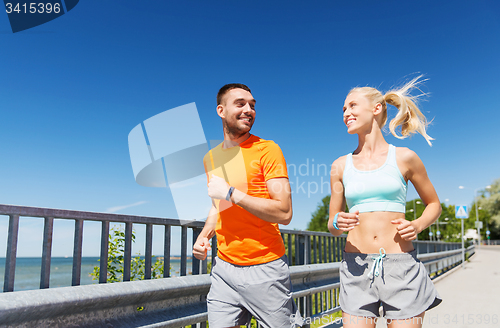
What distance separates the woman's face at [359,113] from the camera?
254 centimetres

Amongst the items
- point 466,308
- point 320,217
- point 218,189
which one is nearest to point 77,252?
point 218,189

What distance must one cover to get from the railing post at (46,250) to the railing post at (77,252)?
17cm

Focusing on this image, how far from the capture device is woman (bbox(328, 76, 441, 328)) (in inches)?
88.8

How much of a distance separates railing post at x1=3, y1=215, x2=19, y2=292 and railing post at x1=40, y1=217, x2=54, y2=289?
0.17 metres

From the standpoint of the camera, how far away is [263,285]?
2357 mm

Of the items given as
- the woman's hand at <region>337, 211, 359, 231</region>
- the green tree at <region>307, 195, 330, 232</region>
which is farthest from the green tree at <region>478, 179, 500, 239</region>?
the woman's hand at <region>337, 211, 359, 231</region>

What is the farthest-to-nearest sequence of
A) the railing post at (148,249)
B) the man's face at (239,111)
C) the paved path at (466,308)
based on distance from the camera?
1. the paved path at (466,308)
2. the railing post at (148,249)
3. the man's face at (239,111)

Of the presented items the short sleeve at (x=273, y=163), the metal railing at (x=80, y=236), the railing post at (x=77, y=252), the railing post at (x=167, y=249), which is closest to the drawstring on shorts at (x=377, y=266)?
the short sleeve at (x=273, y=163)

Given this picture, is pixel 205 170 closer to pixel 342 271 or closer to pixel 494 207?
pixel 342 271

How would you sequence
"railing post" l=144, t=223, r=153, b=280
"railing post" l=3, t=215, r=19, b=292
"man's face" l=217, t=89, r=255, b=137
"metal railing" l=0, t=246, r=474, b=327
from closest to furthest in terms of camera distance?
"metal railing" l=0, t=246, r=474, b=327, "railing post" l=3, t=215, r=19, b=292, "man's face" l=217, t=89, r=255, b=137, "railing post" l=144, t=223, r=153, b=280

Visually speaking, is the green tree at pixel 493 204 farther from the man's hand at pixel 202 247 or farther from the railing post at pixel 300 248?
the man's hand at pixel 202 247

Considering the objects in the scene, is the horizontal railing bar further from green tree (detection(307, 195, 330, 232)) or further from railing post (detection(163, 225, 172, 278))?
green tree (detection(307, 195, 330, 232))

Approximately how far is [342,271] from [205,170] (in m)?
1.26

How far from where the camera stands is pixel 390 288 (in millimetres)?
2264
